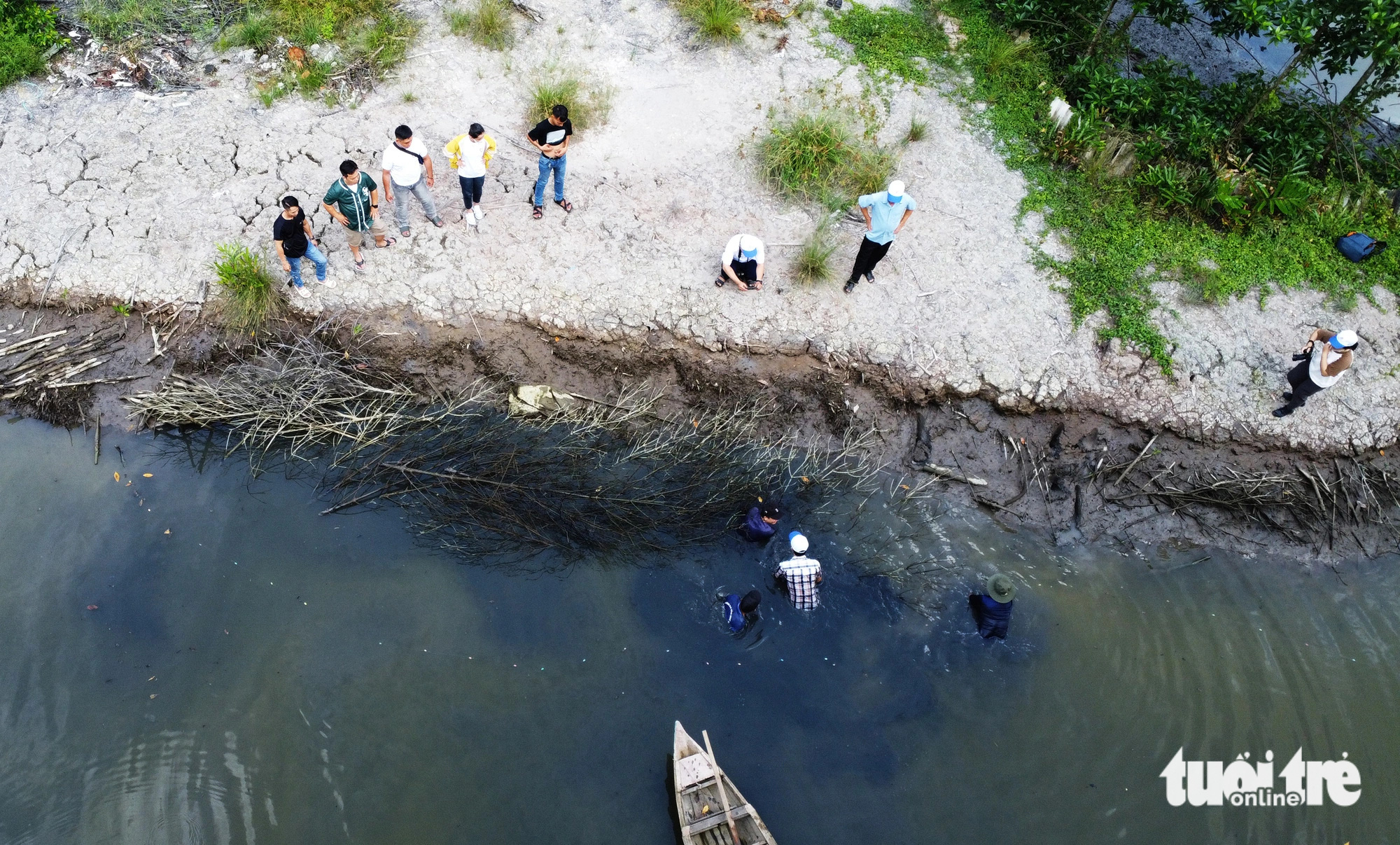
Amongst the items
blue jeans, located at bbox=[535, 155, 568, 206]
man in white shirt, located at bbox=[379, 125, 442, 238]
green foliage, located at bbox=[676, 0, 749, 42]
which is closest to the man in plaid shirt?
blue jeans, located at bbox=[535, 155, 568, 206]

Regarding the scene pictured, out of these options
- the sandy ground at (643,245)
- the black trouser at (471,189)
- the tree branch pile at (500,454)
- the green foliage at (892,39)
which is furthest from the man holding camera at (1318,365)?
the black trouser at (471,189)

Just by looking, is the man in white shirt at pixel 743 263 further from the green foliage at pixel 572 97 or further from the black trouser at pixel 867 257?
the green foliage at pixel 572 97

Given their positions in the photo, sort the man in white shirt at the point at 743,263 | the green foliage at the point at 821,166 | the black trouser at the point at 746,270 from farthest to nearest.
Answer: the green foliage at the point at 821,166 < the black trouser at the point at 746,270 < the man in white shirt at the point at 743,263

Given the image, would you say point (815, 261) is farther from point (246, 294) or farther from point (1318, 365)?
point (246, 294)

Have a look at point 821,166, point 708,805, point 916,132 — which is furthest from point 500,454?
point 916,132

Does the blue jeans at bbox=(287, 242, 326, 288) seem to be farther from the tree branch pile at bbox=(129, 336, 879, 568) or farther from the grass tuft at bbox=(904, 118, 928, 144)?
the grass tuft at bbox=(904, 118, 928, 144)

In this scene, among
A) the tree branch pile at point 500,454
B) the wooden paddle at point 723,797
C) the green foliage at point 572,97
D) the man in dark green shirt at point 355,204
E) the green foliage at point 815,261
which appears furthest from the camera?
the green foliage at point 572,97
